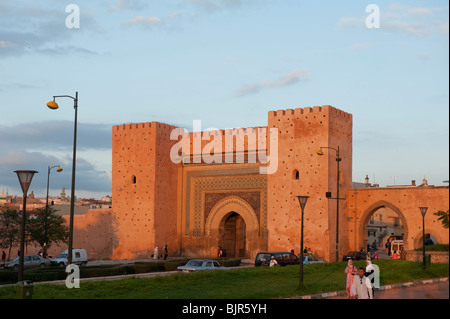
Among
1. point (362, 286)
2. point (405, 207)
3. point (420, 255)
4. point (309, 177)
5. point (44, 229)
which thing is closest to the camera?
point (362, 286)

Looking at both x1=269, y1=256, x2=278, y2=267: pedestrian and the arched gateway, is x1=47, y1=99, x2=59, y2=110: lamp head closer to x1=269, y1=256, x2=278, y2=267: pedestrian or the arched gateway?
x1=269, y1=256, x2=278, y2=267: pedestrian

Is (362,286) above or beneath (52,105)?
beneath

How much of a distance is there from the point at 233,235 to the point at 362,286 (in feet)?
78.5

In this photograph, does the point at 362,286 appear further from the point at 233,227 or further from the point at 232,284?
the point at 233,227

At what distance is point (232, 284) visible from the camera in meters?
18.8

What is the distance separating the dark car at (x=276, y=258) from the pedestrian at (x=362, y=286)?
1236 centimetres

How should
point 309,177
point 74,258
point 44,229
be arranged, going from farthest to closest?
point 44,229 < point 74,258 < point 309,177

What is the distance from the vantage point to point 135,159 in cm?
3838

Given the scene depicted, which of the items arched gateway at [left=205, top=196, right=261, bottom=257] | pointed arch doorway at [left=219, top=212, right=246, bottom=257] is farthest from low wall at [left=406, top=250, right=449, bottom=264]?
pointed arch doorway at [left=219, top=212, right=246, bottom=257]

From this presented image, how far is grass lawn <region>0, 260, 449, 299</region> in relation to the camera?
16.0 m

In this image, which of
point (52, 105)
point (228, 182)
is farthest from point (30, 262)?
point (52, 105)

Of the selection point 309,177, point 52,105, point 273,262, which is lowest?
point 273,262

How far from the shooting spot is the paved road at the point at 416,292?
54.4 feet
